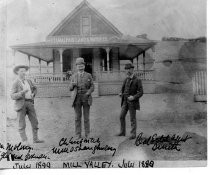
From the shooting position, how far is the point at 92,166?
5.93 metres

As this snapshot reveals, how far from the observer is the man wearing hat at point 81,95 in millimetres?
6027

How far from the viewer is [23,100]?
6.02 meters

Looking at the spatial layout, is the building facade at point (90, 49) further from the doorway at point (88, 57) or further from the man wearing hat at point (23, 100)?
the man wearing hat at point (23, 100)

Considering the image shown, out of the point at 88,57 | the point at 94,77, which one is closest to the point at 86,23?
the point at 88,57

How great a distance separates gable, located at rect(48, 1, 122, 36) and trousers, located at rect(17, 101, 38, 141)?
60.1 inches

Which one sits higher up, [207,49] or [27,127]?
[207,49]

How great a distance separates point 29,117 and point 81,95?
113 centimetres

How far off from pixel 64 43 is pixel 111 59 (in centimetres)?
101

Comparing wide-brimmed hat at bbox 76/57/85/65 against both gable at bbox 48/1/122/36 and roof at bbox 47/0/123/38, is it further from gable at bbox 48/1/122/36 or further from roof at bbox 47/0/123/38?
roof at bbox 47/0/123/38

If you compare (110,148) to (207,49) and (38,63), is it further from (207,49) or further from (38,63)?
(207,49)

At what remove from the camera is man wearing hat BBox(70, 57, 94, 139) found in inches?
237

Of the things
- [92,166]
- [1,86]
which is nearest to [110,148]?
[92,166]
